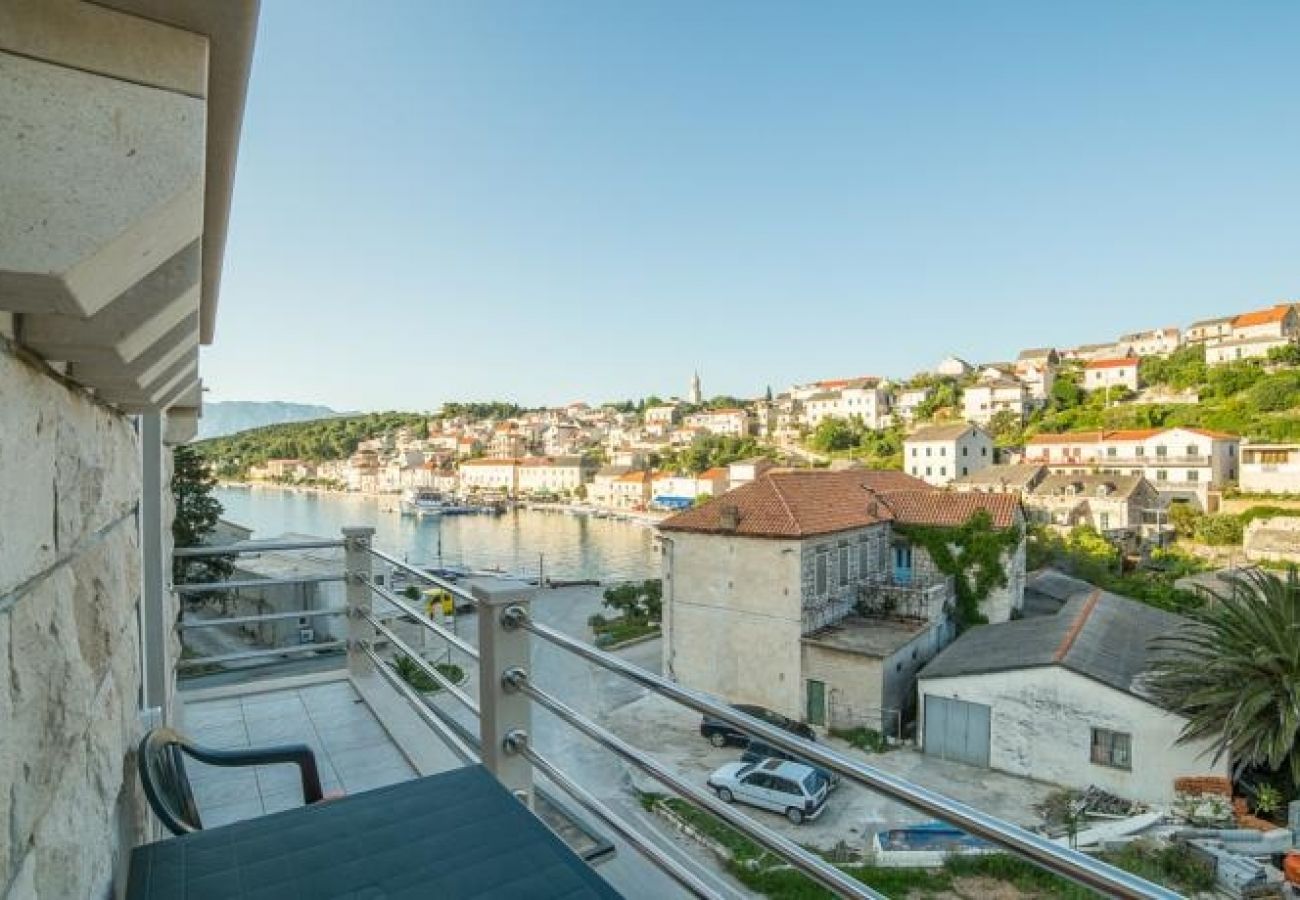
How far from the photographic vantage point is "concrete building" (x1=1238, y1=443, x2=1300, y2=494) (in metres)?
38.7

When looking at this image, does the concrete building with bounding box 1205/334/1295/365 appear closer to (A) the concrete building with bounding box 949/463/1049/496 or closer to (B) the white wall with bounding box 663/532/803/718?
(A) the concrete building with bounding box 949/463/1049/496

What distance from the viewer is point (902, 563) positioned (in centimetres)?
1866

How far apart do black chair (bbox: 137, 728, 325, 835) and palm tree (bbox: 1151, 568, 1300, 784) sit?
13764 millimetres

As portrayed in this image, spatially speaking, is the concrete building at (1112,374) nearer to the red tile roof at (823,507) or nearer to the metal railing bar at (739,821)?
the red tile roof at (823,507)

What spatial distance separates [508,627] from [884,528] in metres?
17.7

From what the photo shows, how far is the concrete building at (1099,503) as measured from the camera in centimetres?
3850

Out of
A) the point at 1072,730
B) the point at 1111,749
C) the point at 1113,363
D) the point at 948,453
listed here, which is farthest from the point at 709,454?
the point at 1111,749

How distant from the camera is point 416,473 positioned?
91.6 metres

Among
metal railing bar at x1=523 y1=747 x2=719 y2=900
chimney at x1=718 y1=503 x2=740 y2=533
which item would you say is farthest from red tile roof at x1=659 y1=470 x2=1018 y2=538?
metal railing bar at x1=523 y1=747 x2=719 y2=900

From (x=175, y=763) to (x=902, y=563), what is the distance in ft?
60.7

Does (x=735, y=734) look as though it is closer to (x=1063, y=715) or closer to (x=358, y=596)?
(x=1063, y=715)

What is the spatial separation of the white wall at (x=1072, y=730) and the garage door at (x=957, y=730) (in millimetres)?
144

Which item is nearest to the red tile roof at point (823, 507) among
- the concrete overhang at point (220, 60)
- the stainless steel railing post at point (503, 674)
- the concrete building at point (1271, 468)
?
the stainless steel railing post at point (503, 674)

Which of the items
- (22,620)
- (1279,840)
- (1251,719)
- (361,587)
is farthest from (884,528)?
(22,620)
